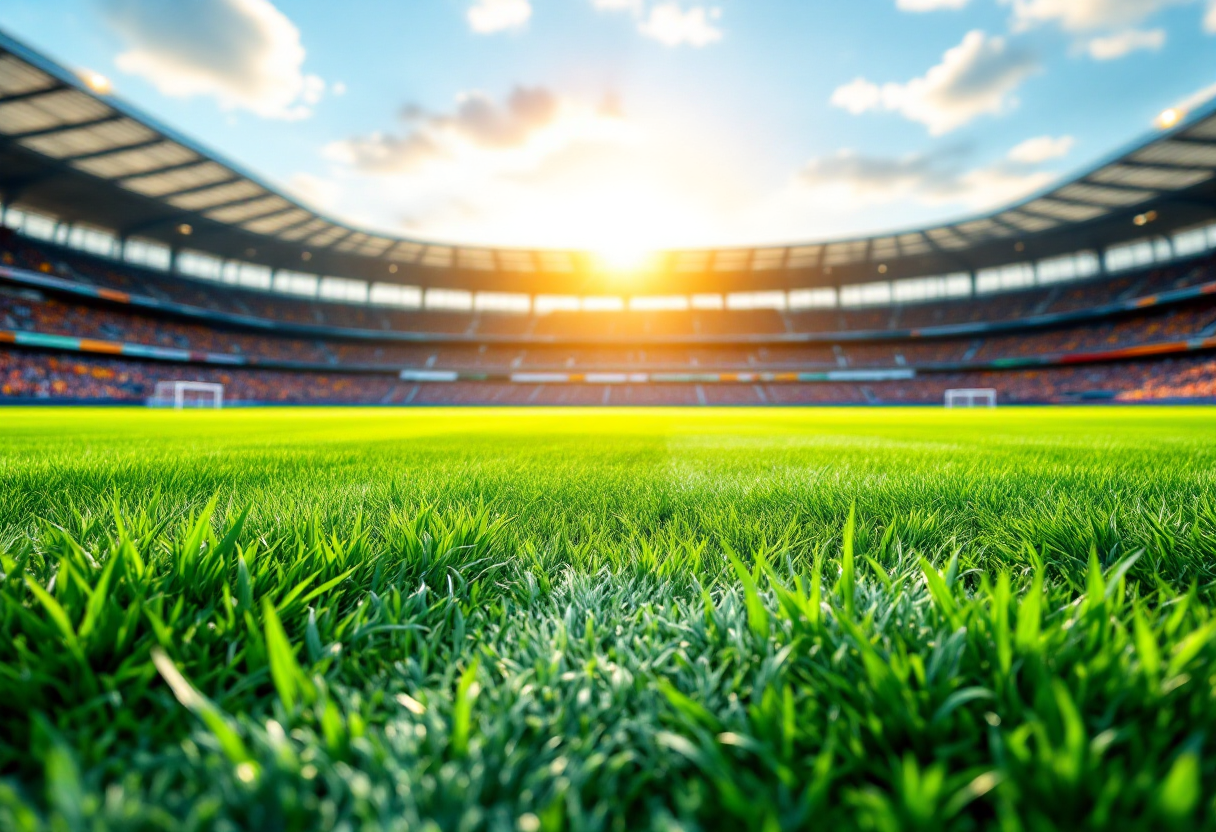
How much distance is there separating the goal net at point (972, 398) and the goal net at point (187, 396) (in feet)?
155

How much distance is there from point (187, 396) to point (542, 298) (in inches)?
Result: 1157

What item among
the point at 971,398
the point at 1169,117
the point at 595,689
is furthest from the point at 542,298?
the point at 595,689

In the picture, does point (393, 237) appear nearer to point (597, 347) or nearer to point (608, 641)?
point (597, 347)

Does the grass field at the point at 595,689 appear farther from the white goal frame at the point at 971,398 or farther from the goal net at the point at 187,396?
the white goal frame at the point at 971,398

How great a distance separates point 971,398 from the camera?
3688 centimetres

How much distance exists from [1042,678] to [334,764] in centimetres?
77

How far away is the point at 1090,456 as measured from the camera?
354 centimetres

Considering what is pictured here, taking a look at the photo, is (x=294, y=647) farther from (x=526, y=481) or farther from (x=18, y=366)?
(x=18, y=366)

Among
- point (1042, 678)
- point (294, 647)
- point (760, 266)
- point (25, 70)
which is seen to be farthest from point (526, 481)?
point (760, 266)

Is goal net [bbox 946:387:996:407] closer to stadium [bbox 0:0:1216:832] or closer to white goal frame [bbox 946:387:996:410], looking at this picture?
white goal frame [bbox 946:387:996:410]

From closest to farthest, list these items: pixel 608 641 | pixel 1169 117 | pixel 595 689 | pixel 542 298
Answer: pixel 595 689 < pixel 608 641 < pixel 1169 117 < pixel 542 298

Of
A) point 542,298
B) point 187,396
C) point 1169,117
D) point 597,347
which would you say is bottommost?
point 187,396

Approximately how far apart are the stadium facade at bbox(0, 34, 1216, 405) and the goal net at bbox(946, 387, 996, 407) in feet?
3.26

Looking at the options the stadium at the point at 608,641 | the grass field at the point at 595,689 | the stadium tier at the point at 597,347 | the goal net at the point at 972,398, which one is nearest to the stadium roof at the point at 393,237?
the stadium tier at the point at 597,347
